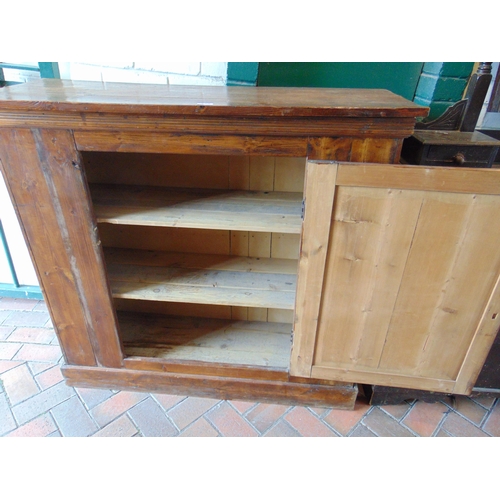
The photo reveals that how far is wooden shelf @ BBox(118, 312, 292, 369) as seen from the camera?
6.20 feet

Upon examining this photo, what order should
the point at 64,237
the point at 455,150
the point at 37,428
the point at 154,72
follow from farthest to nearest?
1. the point at 154,72
2. the point at 37,428
3. the point at 64,237
4. the point at 455,150

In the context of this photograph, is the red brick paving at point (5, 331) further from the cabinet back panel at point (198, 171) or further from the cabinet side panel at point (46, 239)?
the cabinet back panel at point (198, 171)

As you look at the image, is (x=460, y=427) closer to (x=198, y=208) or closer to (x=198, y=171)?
(x=198, y=208)

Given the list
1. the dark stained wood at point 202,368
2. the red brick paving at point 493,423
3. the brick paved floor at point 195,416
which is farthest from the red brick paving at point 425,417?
the dark stained wood at point 202,368

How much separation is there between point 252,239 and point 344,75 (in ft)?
3.04

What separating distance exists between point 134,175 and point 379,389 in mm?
1679

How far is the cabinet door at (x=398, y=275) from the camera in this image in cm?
123

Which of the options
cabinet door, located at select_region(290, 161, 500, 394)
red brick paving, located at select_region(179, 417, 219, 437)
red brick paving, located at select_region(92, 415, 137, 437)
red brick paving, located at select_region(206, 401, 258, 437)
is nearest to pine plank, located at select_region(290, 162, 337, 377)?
cabinet door, located at select_region(290, 161, 500, 394)

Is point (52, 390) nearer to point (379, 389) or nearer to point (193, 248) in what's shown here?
point (193, 248)

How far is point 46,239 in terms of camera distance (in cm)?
152

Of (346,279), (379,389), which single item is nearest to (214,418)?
(379,389)

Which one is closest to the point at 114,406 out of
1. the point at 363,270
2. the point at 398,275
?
the point at 363,270

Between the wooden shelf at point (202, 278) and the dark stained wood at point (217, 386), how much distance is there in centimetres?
45

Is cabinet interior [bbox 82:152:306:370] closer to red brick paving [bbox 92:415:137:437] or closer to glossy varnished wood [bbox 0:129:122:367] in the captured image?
glossy varnished wood [bbox 0:129:122:367]
